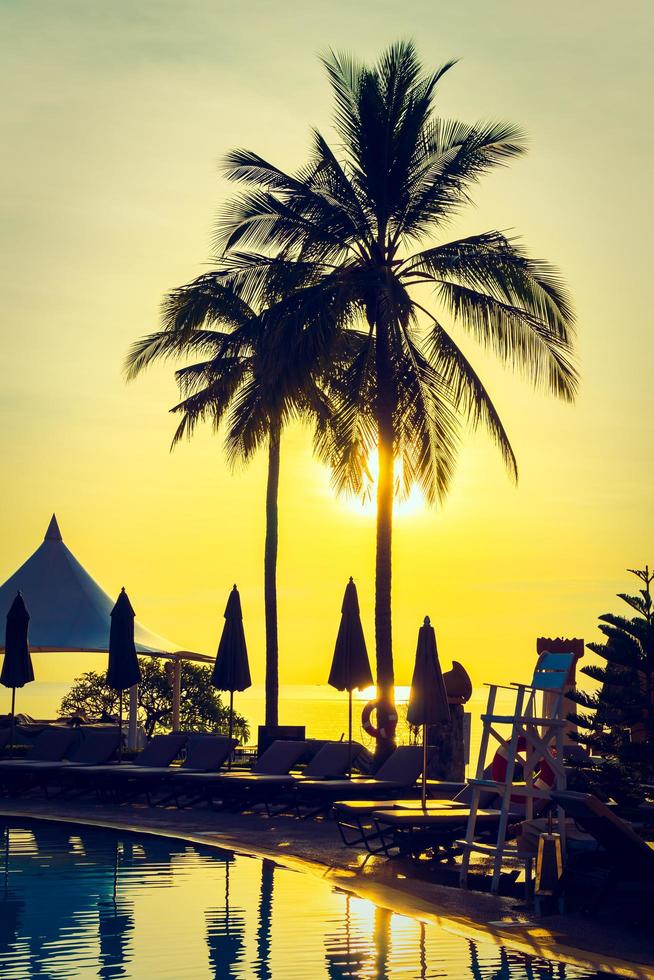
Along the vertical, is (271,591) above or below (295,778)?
above

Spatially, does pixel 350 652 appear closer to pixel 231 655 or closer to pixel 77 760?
pixel 231 655

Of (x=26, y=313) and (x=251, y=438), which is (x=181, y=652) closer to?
(x=251, y=438)

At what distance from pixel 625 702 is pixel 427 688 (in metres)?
4.44

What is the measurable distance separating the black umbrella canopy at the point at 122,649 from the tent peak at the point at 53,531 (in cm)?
1009

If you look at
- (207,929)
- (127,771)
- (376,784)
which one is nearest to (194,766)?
(127,771)

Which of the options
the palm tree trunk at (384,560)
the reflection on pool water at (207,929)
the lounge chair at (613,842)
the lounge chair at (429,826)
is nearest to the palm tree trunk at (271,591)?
Result: the palm tree trunk at (384,560)

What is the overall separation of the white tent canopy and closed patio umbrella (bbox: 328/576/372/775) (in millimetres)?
9306

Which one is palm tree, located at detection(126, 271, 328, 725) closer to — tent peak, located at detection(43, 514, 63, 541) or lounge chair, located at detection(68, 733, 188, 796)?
tent peak, located at detection(43, 514, 63, 541)

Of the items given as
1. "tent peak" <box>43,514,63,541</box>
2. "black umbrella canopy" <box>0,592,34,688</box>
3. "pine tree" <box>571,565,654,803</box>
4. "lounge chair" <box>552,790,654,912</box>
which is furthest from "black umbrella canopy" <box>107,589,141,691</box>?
"lounge chair" <box>552,790,654,912</box>

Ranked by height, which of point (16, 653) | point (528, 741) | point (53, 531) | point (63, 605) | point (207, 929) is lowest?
point (207, 929)

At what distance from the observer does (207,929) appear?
10141 millimetres

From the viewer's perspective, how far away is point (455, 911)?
1062 centimetres

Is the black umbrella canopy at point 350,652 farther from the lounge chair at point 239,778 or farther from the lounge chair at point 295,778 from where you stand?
the lounge chair at point 295,778

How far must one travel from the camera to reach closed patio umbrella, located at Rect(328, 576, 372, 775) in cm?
2066
